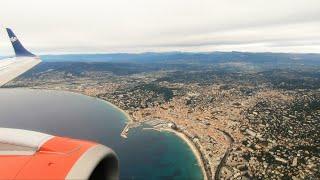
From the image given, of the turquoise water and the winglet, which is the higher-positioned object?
the winglet

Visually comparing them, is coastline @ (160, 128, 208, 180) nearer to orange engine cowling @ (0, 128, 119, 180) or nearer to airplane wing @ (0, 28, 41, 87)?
airplane wing @ (0, 28, 41, 87)

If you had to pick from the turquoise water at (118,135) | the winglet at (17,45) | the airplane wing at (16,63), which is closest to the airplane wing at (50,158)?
the airplane wing at (16,63)

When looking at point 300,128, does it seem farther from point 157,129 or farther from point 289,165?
point 157,129

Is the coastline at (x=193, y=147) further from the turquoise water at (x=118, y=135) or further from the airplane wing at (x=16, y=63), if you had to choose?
the airplane wing at (x=16, y=63)

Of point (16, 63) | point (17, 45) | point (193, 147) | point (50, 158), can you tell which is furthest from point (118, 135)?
point (50, 158)

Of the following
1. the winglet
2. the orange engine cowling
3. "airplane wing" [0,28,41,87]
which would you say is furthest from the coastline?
the orange engine cowling

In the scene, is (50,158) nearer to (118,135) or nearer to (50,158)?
(50,158)

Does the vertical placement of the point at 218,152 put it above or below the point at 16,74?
below

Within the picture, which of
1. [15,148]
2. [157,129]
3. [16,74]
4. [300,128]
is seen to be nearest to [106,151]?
[15,148]
